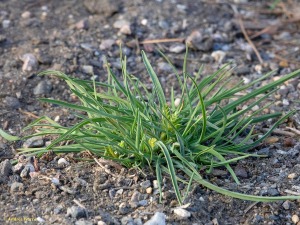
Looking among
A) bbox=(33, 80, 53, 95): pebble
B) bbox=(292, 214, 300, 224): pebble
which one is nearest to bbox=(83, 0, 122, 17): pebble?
bbox=(33, 80, 53, 95): pebble

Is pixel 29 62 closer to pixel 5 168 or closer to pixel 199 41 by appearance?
pixel 5 168

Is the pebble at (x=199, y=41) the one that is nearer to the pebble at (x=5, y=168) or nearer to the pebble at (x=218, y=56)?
the pebble at (x=218, y=56)

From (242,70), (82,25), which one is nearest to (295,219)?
(242,70)

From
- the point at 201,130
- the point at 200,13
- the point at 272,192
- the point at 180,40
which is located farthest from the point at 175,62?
the point at 272,192

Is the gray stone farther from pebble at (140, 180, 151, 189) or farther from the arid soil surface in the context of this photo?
pebble at (140, 180, 151, 189)

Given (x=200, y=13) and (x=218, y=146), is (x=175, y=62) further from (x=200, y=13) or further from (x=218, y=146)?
(x=218, y=146)

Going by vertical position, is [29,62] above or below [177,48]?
above

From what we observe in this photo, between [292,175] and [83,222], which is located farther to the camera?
[292,175]
